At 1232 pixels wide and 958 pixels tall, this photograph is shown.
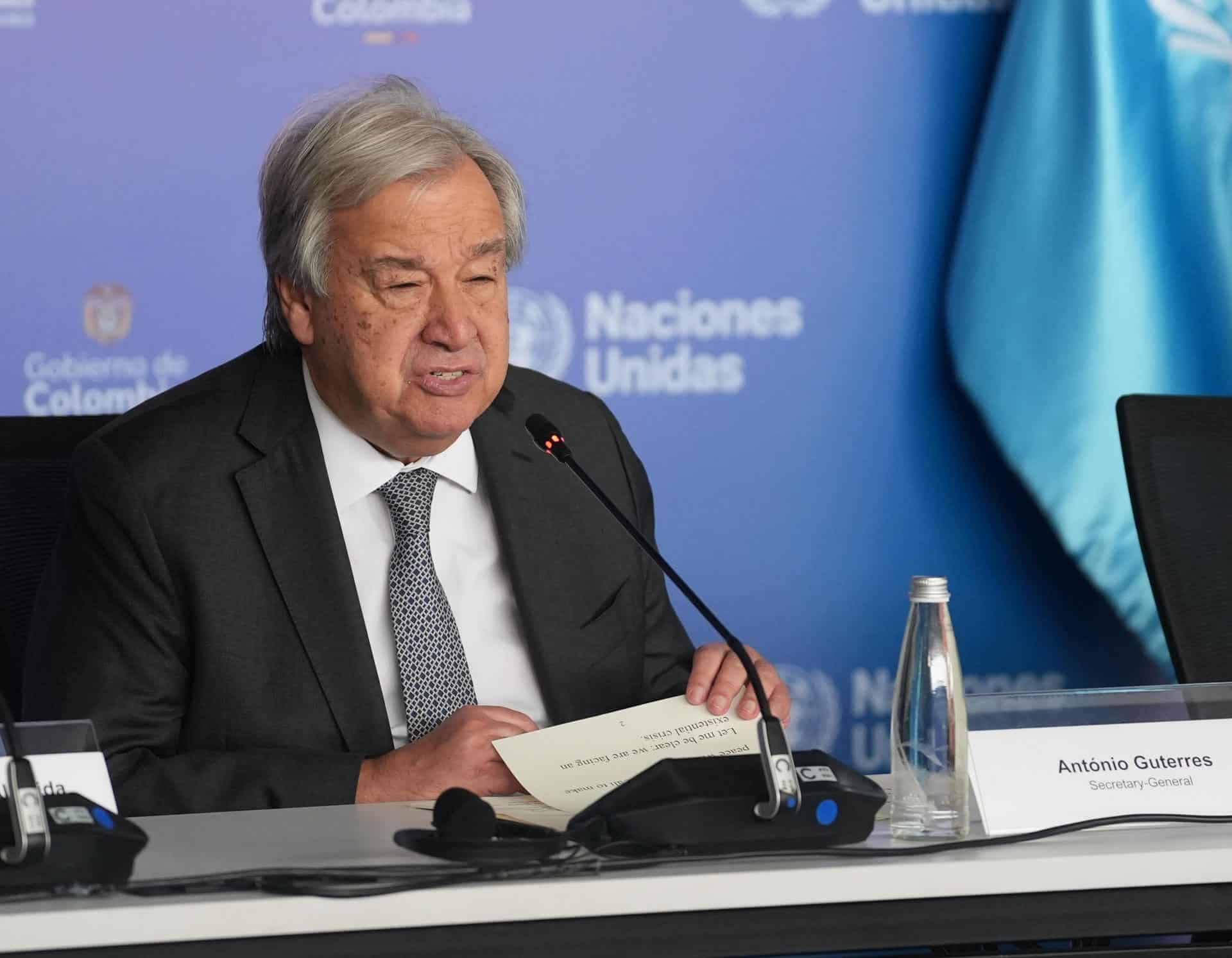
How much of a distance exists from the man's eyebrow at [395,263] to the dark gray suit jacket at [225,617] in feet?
0.72

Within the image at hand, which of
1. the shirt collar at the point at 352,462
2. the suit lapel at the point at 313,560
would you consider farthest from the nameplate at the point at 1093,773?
the shirt collar at the point at 352,462

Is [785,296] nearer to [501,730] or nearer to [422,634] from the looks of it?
[422,634]

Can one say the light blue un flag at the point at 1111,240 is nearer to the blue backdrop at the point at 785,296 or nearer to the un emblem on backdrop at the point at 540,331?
the blue backdrop at the point at 785,296

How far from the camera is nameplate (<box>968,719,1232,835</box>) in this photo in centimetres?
138

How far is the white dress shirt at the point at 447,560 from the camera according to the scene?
2010 millimetres

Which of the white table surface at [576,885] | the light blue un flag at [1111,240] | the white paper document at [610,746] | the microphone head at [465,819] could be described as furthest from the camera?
the light blue un flag at [1111,240]

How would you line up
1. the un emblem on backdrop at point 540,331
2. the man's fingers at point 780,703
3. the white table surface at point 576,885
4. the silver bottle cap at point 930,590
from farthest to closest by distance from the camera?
the un emblem on backdrop at point 540,331 < the man's fingers at point 780,703 < the silver bottle cap at point 930,590 < the white table surface at point 576,885

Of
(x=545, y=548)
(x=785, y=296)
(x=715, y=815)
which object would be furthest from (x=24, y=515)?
(x=785, y=296)

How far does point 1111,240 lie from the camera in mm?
3043

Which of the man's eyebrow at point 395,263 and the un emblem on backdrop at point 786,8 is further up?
the un emblem on backdrop at point 786,8

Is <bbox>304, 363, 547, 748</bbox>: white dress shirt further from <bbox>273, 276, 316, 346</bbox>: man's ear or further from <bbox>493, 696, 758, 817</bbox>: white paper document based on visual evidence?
<bbox>493, 696, 758, 817</bbox>: white paper document

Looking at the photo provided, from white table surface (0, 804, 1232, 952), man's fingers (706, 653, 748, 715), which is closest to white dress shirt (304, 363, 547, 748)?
man's fingers (706, 653, 748, 715)

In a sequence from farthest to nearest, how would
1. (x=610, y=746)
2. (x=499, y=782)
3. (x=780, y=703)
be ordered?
(x=780, y=703) → (x=499, y=782) → (x=610, y=746)

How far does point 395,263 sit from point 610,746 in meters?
0.76
